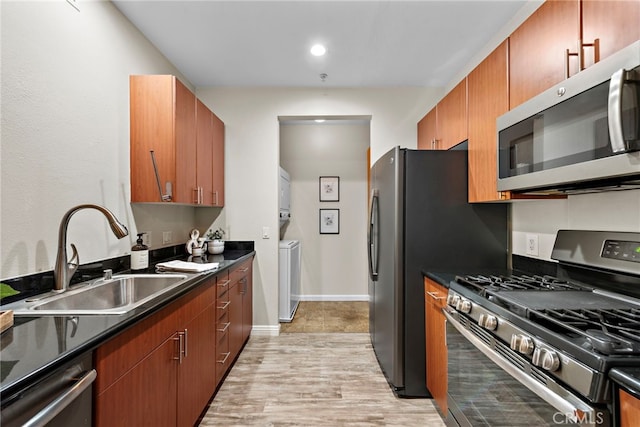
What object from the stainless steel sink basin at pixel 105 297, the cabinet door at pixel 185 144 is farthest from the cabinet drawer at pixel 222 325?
the cabinet door at pixel 185 144

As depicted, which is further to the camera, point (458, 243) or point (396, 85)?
point (396, 85)

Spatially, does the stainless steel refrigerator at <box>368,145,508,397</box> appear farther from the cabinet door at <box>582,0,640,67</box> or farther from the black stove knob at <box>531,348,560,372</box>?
the black stove knob at <box>531,348,560,372</box>

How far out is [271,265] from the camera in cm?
338

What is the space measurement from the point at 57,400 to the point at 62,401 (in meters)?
0.01

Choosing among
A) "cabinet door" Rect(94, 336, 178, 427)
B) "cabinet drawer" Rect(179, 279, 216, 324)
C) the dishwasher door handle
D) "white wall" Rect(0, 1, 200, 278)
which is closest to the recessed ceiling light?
"white wall" Rect(0, 1, 200, 278)

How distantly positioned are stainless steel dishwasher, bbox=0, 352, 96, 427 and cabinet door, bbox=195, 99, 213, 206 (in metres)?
1.80

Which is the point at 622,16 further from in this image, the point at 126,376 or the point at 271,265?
the point at 271,265

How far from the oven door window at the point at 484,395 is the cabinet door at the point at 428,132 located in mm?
1734

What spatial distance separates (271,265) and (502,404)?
2480mm

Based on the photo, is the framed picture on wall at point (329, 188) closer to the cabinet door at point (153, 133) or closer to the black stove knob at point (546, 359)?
the cabinet door at point (153, 133)

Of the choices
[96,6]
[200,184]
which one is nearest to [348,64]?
[200,184]

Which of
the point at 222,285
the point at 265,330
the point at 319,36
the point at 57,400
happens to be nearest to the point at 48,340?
the point at 57,400

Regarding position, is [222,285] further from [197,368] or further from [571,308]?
[571,308]

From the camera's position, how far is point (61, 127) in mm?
1647
